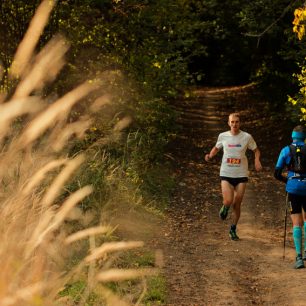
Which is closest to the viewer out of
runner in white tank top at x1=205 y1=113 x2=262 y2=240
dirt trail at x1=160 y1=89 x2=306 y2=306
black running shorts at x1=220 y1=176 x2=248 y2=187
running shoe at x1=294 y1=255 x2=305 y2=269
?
dirt trail at x1=160 y1=89 x2=306 y2=306

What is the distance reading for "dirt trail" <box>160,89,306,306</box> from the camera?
27.2 ft

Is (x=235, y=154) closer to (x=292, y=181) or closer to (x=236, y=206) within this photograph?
(x=236, y=206)

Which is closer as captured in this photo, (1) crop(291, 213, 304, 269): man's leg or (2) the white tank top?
(1) crop(291, 213, 304, 269): man's leg

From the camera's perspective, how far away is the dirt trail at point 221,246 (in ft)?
27.2

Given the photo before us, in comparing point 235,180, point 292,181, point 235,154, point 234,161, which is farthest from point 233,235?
point 292,181

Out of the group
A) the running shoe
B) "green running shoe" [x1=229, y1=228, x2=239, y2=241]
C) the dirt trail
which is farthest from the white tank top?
the running shoe

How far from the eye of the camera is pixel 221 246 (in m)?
10.8

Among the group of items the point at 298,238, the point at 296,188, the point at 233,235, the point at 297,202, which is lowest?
the point at 298,238

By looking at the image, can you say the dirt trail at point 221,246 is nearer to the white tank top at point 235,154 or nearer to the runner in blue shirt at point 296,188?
the runner in blue shirt at point 296,188

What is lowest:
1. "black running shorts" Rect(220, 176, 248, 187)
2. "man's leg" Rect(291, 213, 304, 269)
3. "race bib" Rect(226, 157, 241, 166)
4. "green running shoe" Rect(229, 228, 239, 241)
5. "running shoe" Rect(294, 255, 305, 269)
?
"running shoe" Rect(294, 255, 305, 269)

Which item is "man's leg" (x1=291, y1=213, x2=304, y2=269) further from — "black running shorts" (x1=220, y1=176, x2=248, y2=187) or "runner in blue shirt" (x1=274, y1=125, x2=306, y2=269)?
"black running shorts" (x1=220, y1=176, x2=248, y2=187)

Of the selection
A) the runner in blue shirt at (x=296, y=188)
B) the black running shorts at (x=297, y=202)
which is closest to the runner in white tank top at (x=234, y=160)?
the runner in blue shirt at (x=296, y=188)

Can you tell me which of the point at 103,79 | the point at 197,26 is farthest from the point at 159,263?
the point at 197,26

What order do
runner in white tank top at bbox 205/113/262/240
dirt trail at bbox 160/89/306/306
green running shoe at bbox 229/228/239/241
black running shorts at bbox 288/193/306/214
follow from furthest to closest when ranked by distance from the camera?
green running shoe at bbox 229/228/239/241 < runner in white tank top at bbox 205/113/262/240 < black running shorts at bbox 288/193/306/214 < dirt trail at bbox 160/89/306/306
